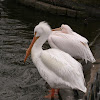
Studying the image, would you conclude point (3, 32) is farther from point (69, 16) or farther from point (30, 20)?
point (69, 16)

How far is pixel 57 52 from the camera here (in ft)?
14.6

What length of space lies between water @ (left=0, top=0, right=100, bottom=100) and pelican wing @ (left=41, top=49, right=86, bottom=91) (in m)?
0.84

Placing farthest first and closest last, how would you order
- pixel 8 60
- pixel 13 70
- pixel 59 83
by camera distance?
pixel 8 60, pixel 13 70, pixel 59 83

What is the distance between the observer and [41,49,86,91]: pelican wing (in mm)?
4020

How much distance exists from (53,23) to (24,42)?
3036mm

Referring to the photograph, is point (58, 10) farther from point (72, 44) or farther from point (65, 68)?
point (65, 68)

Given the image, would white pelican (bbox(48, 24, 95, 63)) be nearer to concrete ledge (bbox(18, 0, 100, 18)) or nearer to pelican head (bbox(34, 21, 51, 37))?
pelican head (bbox(34, 21, 51, 37))

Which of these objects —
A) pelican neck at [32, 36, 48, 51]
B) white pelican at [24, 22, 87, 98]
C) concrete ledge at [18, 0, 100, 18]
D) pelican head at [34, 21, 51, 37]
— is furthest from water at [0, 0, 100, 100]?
pelican head at [34, 21, 51, 37]

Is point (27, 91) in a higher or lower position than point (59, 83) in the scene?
lower

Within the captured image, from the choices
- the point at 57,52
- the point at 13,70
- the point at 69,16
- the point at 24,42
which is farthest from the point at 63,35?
the point at 69,16

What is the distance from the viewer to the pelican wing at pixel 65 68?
402 centimetres

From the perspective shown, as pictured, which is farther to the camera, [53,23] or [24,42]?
[53,23]

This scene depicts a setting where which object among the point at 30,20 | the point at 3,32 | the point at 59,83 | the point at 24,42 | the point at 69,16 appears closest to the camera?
the point at 59,83

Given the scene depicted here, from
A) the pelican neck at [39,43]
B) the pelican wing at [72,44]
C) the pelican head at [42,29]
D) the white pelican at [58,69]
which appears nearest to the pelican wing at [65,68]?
the white pelican at [58,69]
